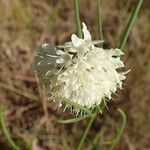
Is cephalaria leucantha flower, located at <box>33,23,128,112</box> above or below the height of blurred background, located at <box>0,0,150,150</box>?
below

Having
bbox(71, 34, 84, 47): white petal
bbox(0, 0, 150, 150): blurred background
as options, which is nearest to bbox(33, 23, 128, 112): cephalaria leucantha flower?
bbox(71, 34, 84, 47): white petal

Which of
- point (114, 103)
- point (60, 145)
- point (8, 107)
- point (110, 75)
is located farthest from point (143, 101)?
point (110, 75)

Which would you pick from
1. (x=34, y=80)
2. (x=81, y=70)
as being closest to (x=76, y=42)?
(x=81, y=70)

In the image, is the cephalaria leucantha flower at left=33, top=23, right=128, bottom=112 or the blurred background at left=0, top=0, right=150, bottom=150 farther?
the blurred background at left=0, top=0, right=150, bottom=150

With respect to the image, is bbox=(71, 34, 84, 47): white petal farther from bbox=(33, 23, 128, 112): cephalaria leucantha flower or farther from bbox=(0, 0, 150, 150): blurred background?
bbox=(0, 0, 150, 150): blurred background

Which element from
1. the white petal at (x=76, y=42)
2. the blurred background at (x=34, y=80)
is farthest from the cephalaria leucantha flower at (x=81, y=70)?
the blurred background at (x=34, y=80)

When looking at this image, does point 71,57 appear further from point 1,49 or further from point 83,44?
point 1,49
